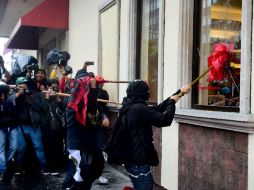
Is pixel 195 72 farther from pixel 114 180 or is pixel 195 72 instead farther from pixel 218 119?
pixel 114 180

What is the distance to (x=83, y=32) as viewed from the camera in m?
10.4

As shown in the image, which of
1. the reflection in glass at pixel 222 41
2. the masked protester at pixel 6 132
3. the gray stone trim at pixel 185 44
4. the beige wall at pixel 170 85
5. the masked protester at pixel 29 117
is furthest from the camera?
the masked protester at pixel 29 117

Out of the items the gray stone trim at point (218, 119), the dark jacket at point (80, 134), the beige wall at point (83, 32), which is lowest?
the dark jacket at point (80, 134)

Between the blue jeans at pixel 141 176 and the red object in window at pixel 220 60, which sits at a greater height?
the red object in window at pixel 220 60

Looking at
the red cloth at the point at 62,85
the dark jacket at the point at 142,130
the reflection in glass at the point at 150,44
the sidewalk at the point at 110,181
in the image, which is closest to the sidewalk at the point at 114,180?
the sidewalk at the point at 110,181

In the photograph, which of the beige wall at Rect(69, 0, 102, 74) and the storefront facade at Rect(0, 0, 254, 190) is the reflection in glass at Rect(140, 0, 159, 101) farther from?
the beige wall at Rect(69, 0, 102, 74)

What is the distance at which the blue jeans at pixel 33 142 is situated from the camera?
7.16 meters

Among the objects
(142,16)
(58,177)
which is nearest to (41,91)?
(58,177)

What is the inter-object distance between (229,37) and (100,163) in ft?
7.14

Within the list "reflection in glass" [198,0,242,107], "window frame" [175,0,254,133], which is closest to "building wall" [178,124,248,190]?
"window frame" [175,0,254,133]

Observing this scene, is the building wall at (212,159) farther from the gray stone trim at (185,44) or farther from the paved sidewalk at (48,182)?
the paved sidewalk at (48,182)

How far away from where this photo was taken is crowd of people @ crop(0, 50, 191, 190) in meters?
3.97

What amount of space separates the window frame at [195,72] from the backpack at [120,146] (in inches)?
42.5

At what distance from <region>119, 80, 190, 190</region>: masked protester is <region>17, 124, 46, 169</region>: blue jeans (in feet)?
11.7
